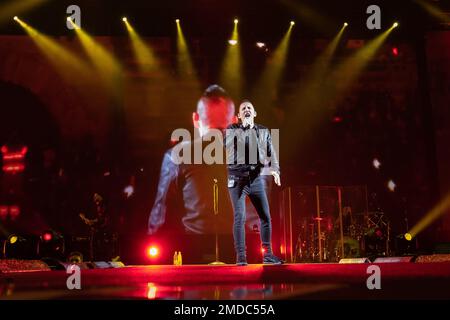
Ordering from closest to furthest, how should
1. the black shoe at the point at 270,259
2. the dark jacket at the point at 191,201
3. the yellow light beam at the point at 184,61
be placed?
1. the black shoe at the point at 270,259
2. the dark jacket at the point at 191,201
3. the yellow light beam at the point at 184,61

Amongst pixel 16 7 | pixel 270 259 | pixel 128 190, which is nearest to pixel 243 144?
pixel 270 259

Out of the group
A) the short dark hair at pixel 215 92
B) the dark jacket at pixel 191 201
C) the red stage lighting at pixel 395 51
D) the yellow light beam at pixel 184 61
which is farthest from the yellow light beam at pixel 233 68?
the red stage lighting at pixel 395 51

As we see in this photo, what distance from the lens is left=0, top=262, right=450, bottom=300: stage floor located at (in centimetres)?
245

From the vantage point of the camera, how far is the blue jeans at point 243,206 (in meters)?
3.97

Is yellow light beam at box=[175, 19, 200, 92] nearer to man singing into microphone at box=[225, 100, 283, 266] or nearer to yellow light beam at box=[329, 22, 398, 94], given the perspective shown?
yellow light beam at box=[329, 22, 398, 94]

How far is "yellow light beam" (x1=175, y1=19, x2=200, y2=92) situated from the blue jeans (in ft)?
14.7

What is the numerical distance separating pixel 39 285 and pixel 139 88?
220 inches

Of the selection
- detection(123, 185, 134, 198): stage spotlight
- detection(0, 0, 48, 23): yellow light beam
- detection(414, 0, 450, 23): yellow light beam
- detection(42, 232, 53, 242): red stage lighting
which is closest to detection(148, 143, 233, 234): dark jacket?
detection(123, 185, 134, 198): stage spotlight

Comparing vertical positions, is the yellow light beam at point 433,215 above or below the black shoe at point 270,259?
above

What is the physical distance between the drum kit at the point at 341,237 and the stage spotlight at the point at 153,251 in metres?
2.38

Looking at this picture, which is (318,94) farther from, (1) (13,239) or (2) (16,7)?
(1) (13,239)

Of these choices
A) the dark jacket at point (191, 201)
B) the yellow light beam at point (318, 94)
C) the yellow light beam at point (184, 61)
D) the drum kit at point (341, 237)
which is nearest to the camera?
the dark jacket at point (191, 201)

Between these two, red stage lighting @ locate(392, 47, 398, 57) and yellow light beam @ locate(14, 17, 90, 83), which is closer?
yellow light beam @ locate(14, 17, 90, 83)

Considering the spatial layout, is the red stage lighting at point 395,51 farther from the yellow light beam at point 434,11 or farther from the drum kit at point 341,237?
the drum kit at point 341,237
